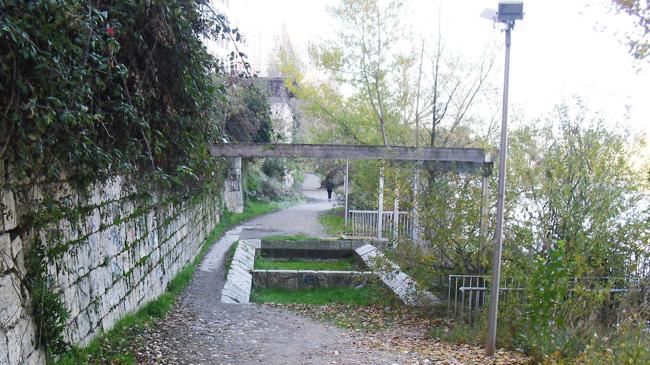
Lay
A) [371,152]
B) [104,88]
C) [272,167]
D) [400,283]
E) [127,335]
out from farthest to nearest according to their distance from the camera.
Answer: [272,167] → [371,152] → [400,283] → [127,335] → [104,88]

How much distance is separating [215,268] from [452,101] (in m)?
8.15

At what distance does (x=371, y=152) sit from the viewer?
11.9 metres

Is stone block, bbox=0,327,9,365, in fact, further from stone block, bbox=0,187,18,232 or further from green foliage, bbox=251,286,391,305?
green foliage, bbox=251,286,391,305

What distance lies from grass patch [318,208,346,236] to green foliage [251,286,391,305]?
5.19 m

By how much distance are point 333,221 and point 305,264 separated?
5.81 metres

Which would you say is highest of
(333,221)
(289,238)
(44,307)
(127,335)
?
(44,307)

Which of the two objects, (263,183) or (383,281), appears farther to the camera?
(263,183)

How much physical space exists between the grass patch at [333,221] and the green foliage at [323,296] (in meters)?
5.19

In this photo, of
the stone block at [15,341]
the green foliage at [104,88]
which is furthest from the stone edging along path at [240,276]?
the stone block at [15,341]

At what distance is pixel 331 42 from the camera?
51.4ft

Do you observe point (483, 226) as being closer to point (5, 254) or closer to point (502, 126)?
point (502, 126)

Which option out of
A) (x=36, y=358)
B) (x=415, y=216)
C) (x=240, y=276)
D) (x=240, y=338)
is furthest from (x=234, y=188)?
(x=36, y=358)

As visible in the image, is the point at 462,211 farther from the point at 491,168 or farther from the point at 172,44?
the point at 172,44

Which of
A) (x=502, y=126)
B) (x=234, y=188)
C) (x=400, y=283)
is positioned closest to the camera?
(x=502, y=126)
